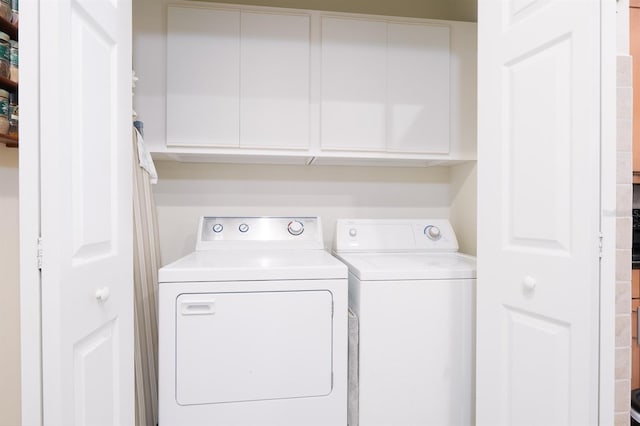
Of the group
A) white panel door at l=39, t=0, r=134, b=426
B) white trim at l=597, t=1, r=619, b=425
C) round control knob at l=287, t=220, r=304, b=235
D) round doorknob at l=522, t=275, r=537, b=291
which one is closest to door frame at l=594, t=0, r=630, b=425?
white trim at l=597, t=1, r=619, b=425

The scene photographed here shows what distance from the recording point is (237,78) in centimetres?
203

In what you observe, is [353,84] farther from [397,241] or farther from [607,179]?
[607,179]

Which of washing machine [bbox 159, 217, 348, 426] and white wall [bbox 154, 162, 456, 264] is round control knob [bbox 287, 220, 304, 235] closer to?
white wall [bbox 154, 162, 456, 264]

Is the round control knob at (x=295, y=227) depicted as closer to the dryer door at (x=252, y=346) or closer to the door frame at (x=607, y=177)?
the dryer door at (x=252, y=346)

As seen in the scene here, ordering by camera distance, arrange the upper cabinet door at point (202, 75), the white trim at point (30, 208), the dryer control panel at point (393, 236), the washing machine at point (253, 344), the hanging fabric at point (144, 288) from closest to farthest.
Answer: the white trim at point (30, 208)
the washing machine at point (253, 344)
the hanging fabric at point (144, 288)
the upper cabinet door at point (202, 75)
the dryer control panel at point (393, 236)

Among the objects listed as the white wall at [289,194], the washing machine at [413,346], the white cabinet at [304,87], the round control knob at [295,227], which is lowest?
the washing machine at [413,346]

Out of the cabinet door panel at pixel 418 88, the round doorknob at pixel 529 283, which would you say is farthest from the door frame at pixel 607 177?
the cabinet door panel at pixel 418 88

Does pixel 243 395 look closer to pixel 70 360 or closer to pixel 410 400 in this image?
pixel 410 400

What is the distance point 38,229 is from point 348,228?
1638 millimetres

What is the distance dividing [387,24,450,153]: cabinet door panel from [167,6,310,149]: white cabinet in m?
0.51

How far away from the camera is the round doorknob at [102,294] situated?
40.0 inches

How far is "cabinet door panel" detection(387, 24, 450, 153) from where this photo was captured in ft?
7.08

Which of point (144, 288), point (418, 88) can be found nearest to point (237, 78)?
point (418, 88)

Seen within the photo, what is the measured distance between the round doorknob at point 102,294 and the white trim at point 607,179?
1.36m
